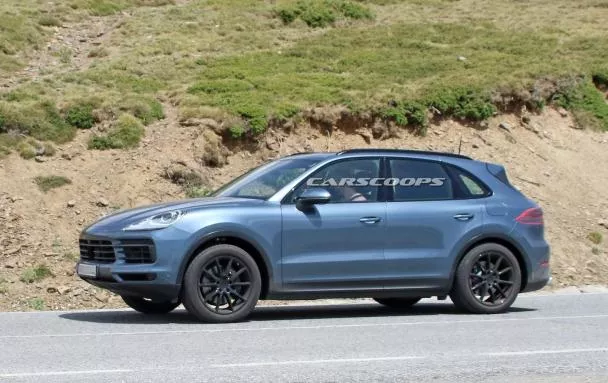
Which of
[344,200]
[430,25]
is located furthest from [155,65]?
[344,200]

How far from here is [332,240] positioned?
11.6 metres

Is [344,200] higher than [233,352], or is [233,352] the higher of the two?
[344,200]

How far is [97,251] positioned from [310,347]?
2.80 m

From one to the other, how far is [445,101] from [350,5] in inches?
464

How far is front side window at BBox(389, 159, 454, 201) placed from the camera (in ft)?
39.8

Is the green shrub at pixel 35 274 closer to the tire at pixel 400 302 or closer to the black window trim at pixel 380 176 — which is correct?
the tire at pixel 400 302

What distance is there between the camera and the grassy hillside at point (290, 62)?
2373 cm

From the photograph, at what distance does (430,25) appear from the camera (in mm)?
34156

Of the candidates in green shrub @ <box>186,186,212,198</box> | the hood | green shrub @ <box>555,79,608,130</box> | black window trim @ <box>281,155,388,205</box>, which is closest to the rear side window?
black window trim @ <box>281,155,388,205</box>

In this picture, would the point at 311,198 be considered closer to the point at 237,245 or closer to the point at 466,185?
the point at 237,245

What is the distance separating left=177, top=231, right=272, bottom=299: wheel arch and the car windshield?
565 millimetres

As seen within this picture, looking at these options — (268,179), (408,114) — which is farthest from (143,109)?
(268,179)

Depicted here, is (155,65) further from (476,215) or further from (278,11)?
(476,215)

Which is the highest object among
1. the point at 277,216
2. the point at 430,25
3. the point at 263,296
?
the point at 430,25
